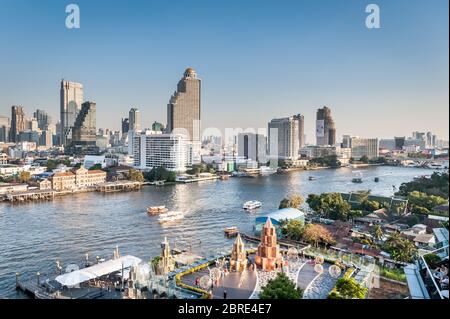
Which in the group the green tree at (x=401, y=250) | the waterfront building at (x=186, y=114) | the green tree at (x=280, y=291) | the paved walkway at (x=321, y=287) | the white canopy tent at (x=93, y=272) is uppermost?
the waterfront building at (x=186, y=114)

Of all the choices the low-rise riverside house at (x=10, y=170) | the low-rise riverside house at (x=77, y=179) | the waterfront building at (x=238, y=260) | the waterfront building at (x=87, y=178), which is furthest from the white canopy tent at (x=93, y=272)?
the low-rise riverside house at (x=10, y=170)

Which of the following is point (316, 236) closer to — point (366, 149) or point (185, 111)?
point (185, 111)

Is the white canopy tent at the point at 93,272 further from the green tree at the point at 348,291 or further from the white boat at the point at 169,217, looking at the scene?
the white boat at the point at 169,217

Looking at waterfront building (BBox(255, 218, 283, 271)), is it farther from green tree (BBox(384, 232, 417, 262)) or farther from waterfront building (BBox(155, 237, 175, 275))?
green tree (BBox(384, 232, 417, 262))

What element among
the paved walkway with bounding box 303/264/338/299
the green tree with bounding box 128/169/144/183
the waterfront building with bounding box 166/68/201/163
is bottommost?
the paved walkway with bounding box 303/264/338/299

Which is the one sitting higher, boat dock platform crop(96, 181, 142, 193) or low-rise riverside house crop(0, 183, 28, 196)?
low-rise riverside house crop(0, 183, 28, 196)

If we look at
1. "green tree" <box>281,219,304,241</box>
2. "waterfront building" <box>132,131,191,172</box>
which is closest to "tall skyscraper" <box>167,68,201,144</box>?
"waterfront building" <box>132,131,191,172</box>

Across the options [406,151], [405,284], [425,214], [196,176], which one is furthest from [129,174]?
[406,151]
